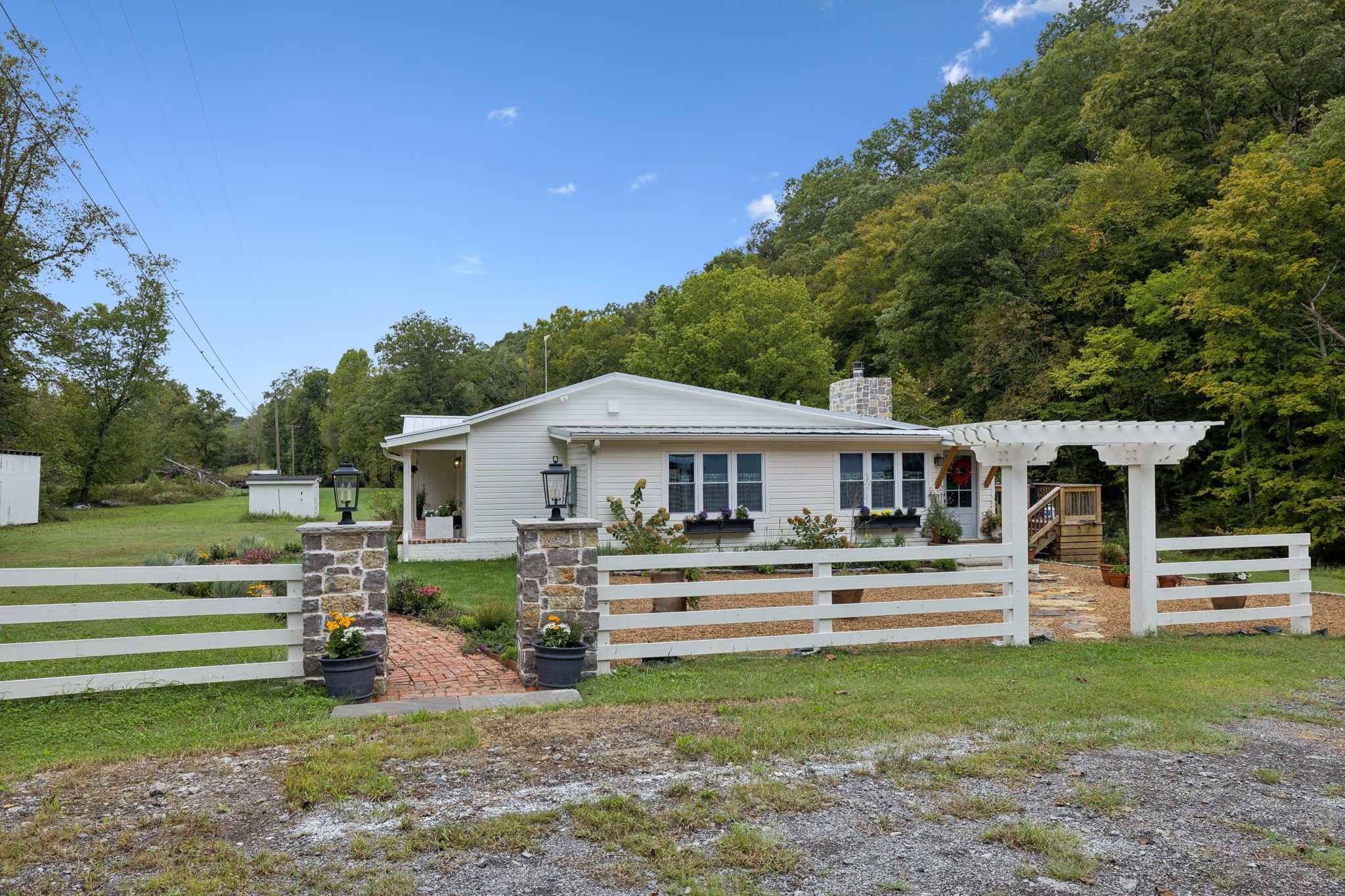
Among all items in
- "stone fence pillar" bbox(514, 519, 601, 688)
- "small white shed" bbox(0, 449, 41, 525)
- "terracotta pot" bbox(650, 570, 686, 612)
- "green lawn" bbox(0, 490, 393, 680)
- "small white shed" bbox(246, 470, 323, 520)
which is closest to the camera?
"stone fence pillar" bbox(514, 519, 601, 688)

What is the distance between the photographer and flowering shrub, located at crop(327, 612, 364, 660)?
5281 mm

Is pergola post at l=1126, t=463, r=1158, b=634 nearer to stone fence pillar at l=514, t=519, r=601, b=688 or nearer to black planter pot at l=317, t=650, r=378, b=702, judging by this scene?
stone fence pillar at l=514, t=519, r=601, b=688

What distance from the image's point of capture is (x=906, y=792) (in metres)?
3.60

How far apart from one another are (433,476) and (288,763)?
17.1 meters

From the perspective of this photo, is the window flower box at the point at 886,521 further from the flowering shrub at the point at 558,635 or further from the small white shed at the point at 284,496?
the small white shed at the point at 284,496

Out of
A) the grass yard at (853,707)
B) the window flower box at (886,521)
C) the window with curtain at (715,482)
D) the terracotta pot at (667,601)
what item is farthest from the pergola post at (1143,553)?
the window with curtain at (715,482)

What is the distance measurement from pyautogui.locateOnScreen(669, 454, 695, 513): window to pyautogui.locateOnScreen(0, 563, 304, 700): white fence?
30.8 ft

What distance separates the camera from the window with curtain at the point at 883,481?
15.4 metres

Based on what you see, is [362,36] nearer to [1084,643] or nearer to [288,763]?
[288,763]

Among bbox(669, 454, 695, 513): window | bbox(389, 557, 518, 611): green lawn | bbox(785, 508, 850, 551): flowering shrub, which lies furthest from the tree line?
bbox(669, 454, 695, 513): window

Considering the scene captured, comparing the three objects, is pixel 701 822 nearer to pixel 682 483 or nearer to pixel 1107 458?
pixel 1107 458

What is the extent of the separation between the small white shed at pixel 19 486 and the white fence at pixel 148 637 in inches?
817

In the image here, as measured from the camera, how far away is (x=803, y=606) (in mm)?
6676

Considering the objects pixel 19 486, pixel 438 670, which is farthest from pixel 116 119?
pixel 438 670
